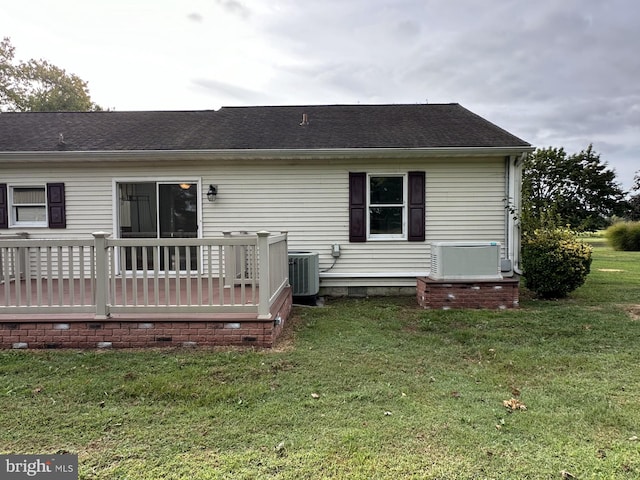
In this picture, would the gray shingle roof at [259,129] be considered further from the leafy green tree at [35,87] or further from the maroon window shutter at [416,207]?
the leafy green tree at [35,87]

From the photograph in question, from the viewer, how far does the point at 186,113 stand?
9.30 metres

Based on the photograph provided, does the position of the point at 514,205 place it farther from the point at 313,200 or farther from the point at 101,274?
the point at 101,274

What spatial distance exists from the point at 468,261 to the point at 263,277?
3738mm

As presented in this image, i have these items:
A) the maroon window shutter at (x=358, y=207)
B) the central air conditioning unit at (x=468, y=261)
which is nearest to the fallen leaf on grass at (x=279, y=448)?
the central air conditioning unit at (x=468, y=261)

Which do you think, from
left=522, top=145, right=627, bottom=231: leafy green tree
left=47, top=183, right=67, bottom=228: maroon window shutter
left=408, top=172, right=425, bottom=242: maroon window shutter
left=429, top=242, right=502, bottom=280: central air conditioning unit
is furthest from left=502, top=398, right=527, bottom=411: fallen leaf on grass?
left=522, top=145, right=627, bottom=231: leafy green tree

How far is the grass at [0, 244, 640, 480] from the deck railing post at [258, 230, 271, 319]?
0.46 m

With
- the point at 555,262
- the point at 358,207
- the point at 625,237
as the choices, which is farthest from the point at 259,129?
the point at 625,237

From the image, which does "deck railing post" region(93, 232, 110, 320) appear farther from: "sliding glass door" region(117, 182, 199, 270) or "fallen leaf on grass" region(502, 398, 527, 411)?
"fallen leaf on grass" region(502, 398, 527, 411)

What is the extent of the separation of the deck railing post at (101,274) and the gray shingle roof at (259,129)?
323 centimetres

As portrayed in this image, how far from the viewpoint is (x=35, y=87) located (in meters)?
23.1

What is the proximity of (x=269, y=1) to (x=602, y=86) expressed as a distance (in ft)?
50.5

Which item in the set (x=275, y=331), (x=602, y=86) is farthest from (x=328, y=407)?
(x=602, y=86)

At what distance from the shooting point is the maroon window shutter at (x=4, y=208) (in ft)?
22.8

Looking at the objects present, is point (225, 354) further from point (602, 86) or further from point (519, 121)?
point (519, 121)
